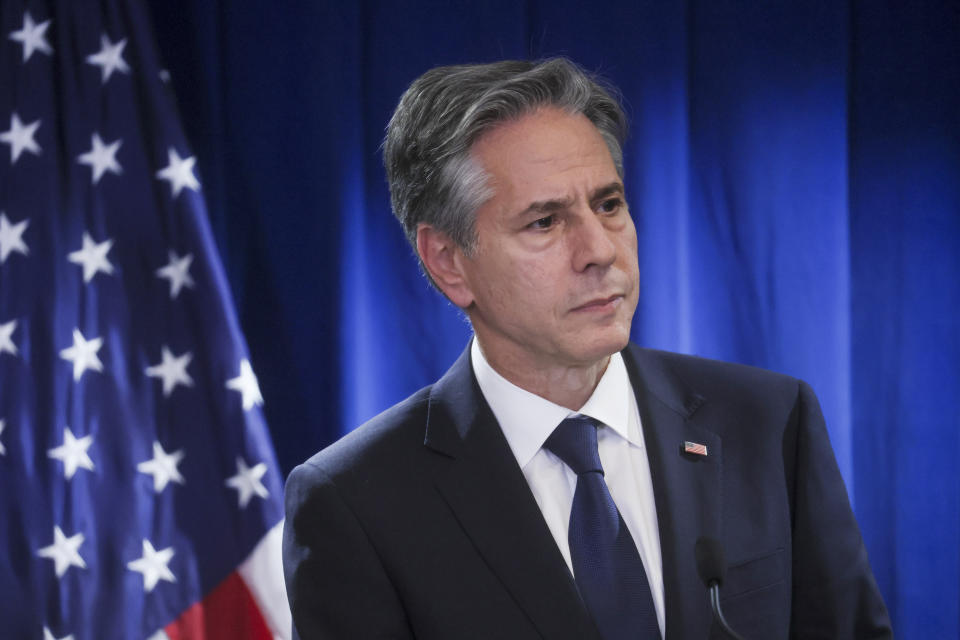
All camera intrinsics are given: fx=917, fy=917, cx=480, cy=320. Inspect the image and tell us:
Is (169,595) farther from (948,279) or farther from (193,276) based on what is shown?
(948,279)

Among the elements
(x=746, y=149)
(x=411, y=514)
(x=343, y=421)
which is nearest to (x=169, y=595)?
(x=343, y=421)

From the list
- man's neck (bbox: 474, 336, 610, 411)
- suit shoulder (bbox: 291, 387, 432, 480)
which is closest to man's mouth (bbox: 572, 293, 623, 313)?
man's neck (bbox: 474, 336, 610, 411)

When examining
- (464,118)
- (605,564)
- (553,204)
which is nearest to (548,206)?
(553,204)

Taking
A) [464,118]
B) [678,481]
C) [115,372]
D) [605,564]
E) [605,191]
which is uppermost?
[464,118]

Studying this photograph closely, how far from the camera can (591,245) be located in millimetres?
1535

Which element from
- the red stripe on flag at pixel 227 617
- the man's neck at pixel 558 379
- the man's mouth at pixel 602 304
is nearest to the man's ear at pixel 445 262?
the man's neck at pixel 558 379

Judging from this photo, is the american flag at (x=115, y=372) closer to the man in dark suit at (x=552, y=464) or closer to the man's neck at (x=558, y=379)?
the man in dark suit at (x=552, y=464)

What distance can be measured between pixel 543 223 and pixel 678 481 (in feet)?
1.64

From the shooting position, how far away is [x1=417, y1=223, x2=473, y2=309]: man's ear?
172 cm

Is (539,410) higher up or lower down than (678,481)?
higher up

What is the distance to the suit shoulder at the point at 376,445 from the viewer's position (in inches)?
63.0

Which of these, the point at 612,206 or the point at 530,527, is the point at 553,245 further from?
the point at 530,527

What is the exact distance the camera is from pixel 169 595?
7.79ft

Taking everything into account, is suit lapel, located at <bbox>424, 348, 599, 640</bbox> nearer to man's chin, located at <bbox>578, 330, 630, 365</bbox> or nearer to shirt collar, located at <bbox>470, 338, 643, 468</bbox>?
shirt collar, located at <bbox>470, 338, 643, 468</bbox>
